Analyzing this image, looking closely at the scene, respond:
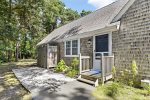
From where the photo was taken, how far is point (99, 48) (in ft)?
40.1

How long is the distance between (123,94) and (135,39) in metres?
2.98

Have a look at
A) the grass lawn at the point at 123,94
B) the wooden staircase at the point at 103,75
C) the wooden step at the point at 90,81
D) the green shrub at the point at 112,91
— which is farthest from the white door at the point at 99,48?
the green shrub at the point at 112,91

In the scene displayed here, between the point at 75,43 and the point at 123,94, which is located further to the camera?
the point at 75,43

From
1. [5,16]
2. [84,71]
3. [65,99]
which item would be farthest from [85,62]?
[5,16]

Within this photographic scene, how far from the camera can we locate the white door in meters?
11.6

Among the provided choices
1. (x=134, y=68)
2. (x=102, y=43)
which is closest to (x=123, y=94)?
(x=134, y=68)

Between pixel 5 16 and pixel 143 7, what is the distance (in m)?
14.9

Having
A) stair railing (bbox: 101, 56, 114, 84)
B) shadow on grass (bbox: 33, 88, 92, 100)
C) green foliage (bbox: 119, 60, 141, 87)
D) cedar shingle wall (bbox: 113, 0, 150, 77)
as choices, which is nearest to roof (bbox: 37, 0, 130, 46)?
cedar shingle wall (bbox: 113, 0, 150, 77)

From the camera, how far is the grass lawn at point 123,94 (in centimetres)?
753

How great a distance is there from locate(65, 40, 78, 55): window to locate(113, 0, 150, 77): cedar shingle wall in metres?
5.35

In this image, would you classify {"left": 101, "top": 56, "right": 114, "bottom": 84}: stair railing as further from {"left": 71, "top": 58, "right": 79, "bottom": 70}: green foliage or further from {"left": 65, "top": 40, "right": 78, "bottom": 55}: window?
{"left": 65, "top": 40, "right": 78, "bottom": 55}: window

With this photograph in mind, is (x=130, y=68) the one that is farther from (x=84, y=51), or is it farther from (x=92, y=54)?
(x=84, y=51)

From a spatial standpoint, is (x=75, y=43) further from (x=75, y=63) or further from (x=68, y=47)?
(x=75, y=63)

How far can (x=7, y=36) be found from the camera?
16.5 meters
